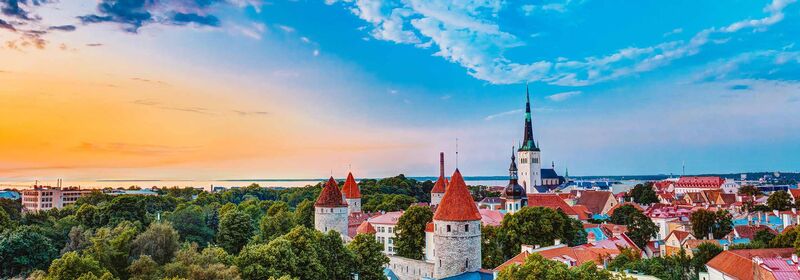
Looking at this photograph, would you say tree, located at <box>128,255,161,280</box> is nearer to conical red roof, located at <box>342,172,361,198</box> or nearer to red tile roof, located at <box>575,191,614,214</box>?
conical red roof, located at <box>342,172,361,198</box>

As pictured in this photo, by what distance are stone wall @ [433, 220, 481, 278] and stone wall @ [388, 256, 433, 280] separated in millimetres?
4370

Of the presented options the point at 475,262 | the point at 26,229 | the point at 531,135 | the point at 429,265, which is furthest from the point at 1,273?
the point at 531,135

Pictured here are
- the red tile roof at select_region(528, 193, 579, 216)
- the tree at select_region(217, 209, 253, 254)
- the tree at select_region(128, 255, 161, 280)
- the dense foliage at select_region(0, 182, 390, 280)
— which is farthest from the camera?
the red tile roof at select_region(528, 193, 579, 216)

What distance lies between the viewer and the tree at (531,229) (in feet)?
137

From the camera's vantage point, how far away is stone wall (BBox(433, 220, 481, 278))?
3288 centimetres

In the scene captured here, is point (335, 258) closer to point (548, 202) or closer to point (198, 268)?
point (198, 268)

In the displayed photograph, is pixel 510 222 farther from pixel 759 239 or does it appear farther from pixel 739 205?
pixel 739 205

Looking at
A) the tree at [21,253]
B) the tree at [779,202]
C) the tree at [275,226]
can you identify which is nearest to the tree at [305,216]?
the tree at [275,226]

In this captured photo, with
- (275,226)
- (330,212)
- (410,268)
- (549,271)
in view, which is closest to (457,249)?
(410,268)

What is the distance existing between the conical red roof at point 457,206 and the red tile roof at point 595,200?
55903 millimetres

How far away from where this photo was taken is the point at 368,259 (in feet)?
114

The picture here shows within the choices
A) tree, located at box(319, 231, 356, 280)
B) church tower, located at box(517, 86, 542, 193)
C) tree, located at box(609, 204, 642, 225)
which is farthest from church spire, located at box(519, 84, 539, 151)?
tree, located at box(319, 231, 356, 280)

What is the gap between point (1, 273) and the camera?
36.1 meters

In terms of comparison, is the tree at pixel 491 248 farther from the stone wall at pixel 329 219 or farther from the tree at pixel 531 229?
the stone wall at pixel 329 219
